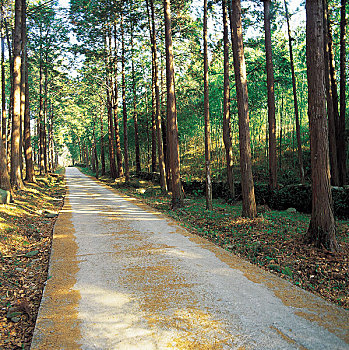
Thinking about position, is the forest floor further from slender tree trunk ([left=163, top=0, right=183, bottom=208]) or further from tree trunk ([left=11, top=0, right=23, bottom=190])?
slender tree trunk ([left=163, top=0, right=183, bottom=208])

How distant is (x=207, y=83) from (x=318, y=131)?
7030 millimetres

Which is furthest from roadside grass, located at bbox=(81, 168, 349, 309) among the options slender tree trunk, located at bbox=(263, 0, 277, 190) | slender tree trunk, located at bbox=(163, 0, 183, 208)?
slender tree trunk, located at bbox=(263, 0, 277, 190)

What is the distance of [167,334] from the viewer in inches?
120

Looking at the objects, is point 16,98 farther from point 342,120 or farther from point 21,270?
point 342,120

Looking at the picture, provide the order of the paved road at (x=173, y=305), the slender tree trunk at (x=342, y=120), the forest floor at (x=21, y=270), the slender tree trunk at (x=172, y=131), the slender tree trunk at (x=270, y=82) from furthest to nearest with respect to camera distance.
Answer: the slender tree trunk at (x=270, y=82), the slender tree trunk at (x=172, y=131), the slender tree trunk at (x=342, y=120), the forest floor at (x=21, y=270), the paved road at (x=173, y=305)

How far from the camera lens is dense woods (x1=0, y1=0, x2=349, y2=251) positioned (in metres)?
8.70

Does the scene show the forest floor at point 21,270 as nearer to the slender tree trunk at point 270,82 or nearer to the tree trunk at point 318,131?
the tree trunk at point 318,131

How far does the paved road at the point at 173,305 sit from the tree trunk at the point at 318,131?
1788 mm

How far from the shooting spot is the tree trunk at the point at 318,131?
19.2ft

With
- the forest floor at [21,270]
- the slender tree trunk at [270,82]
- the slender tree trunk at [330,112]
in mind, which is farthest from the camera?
the slender tree trunk at [270,82]

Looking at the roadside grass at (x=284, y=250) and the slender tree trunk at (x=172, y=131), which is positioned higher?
the slender tree trunk at (x=172, y=131)

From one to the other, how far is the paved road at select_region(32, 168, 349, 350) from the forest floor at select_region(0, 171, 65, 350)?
9.1 inches

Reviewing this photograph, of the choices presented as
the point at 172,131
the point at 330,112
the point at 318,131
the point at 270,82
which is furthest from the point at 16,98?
the point at 330,112

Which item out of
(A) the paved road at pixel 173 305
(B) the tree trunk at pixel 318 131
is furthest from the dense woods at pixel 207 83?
(A) the paved road at pixel 173 305
